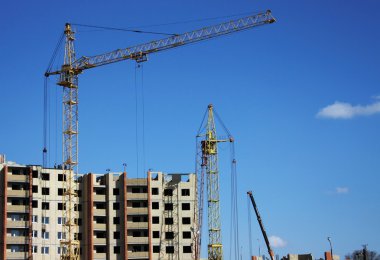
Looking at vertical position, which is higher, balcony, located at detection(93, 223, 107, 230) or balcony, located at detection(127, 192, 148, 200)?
balcony, located at detection(127, 192, 148, 200)

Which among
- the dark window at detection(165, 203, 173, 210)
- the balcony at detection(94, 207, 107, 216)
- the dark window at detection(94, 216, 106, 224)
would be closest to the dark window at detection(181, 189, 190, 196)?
the dark window at detection(165, 203, 173, 210)

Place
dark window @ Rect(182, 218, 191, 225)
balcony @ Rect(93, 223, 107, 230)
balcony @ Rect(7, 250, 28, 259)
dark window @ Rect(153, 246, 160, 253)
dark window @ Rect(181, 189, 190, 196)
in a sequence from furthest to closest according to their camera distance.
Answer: dark window @ Rect(181, 189, 190, 196), dark window @ Rect(182, 218, 191, 225), dark window @ Rect(153, 246, 160, 253), balcony @ Rect(93, 223, 107, 230), balcony @ Rect(7, 250, 28, 259)

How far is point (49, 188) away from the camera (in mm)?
146250

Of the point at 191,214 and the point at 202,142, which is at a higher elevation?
the point at 202,142

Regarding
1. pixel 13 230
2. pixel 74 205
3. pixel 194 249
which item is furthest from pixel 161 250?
pixel 13 230

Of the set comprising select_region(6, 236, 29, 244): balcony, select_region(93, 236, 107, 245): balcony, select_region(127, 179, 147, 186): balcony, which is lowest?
select_region(93, 236, 107, 245): balcony

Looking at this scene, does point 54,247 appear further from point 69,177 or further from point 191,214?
point 191,214

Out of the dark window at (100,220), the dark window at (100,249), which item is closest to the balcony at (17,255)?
the dark window at (100,249)

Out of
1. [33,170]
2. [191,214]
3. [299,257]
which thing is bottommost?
[299,257]

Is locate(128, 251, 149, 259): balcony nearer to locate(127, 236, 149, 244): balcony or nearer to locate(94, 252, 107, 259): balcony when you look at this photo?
locate(127, 236, 149, 244): balcony

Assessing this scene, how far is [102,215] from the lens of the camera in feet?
487

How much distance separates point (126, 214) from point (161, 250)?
37.0ft

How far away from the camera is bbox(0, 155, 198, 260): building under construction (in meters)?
142

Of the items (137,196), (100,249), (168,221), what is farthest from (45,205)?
(168,221)
